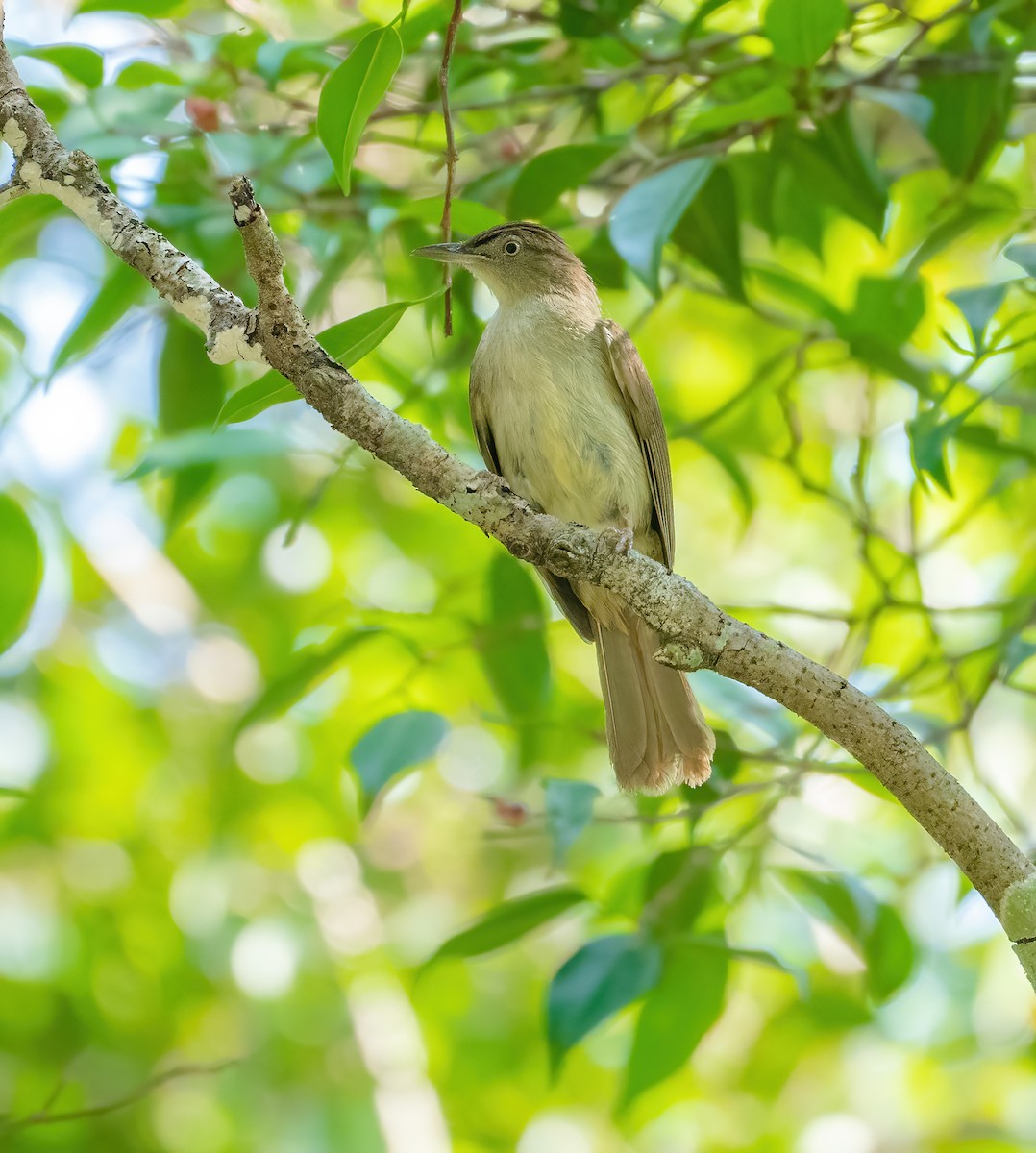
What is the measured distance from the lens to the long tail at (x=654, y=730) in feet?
10.2

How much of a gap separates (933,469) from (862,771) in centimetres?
70

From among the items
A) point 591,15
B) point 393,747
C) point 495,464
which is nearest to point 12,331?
point 393,747

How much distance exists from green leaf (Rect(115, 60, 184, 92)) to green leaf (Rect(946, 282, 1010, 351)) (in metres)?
2.06

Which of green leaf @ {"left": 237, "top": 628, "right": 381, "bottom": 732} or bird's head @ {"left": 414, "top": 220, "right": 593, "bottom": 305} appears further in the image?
bird's head @ {"left": 414, "top": 220, "right": 593, "bottom": 305}

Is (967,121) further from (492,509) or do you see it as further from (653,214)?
(492,509)

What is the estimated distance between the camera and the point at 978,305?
2520 mm

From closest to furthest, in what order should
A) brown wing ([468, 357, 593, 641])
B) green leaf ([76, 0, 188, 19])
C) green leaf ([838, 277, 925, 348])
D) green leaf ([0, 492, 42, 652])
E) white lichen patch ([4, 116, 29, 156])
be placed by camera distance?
white lichen patch ([4, 116, 29, 156]) < green leaf ([0, 492, 42, 652]) < green leaf ([76, 0, 188, 19]) < green leaf ([838, 277, 925, 348]) < brown wing ([468, 357, 593, 641])

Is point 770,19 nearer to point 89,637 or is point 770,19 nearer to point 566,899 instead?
point 566,899

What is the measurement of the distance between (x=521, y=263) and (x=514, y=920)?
2076mm

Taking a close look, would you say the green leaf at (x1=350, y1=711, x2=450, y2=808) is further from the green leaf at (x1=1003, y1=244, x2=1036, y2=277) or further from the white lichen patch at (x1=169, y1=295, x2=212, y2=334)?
the green leaf at (x1=1003, y1=244, x2=1036, y2=277)

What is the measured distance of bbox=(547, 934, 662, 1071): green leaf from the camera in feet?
8.66

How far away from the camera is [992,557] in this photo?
5082 millimetres

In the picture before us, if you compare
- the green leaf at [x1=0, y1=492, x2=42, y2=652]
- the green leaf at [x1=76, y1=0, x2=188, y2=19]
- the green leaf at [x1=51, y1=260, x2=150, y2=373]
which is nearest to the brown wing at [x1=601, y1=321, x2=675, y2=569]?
the green leaf at [x1=51, y1=260, x2=150, y2=373]

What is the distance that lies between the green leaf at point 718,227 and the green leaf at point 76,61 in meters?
1.47
